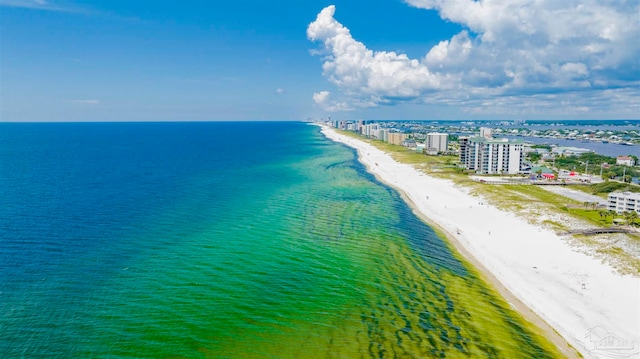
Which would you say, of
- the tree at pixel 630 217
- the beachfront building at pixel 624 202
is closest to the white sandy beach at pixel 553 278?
the tree at pixel 630 217

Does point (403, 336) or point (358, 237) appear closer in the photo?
point (403, 336)

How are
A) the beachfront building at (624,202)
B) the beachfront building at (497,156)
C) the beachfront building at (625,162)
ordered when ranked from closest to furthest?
1. the beachfront building at (624,202)
2. the beachfront building at (497,156)
3. the beachfront building at (625,162)

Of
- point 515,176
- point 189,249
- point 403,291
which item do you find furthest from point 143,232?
point 515,176

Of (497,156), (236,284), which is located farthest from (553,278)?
(497,156)

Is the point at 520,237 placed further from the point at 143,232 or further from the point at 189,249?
the point at 143,232

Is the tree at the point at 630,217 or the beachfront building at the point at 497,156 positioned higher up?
the beachfront building at the point at 497,156

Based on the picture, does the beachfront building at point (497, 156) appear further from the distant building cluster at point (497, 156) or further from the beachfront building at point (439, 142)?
the beachfront building at point (439, 142)
